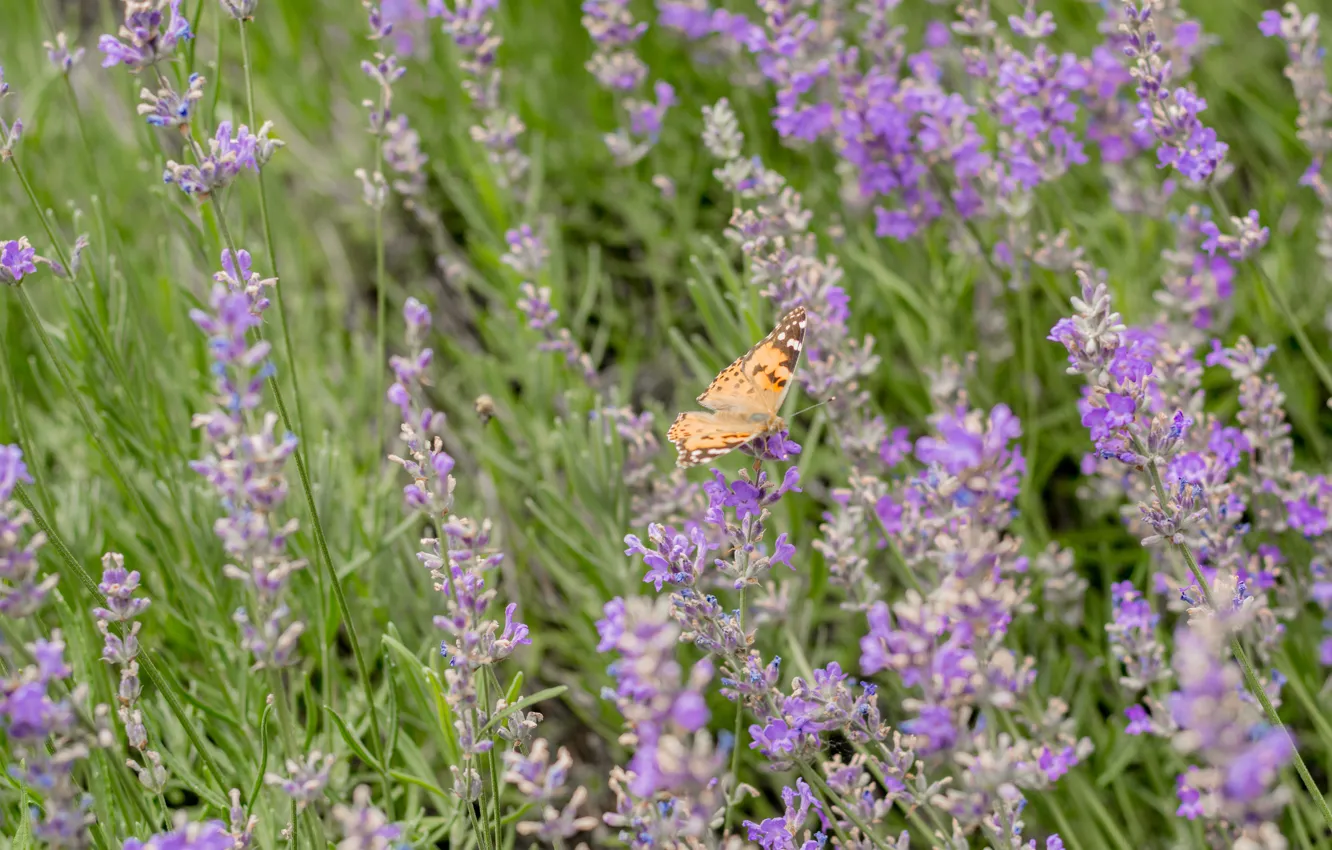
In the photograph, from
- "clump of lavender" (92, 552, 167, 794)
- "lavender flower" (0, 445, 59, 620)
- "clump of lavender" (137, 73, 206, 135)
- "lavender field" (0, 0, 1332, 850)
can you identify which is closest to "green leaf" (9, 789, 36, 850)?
"lavender field" (0, 0, 1332, 850)

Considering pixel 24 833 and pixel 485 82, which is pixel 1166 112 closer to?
pixel 485 82

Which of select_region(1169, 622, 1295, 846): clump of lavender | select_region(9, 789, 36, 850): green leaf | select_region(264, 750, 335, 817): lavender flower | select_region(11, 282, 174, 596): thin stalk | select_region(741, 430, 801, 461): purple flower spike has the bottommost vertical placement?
select_region(1169, 622, 1295, 846): clump of lavender

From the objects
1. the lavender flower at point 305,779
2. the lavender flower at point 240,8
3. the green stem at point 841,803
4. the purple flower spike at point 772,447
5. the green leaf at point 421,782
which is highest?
the lavender flower at point 240,8

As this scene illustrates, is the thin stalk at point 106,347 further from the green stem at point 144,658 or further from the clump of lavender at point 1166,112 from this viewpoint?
the clump of lavender at point 1166,112

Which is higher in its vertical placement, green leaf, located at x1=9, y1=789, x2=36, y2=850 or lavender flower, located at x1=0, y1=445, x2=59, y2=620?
lavender flower, located at x1=0, y1=445, x2=59, y2=620

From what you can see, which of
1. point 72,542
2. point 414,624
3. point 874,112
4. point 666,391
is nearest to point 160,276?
point 72,542

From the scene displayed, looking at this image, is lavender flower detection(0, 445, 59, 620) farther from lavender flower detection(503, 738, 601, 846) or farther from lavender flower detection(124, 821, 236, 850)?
lavender flower detection(503, 738, 601, 846)

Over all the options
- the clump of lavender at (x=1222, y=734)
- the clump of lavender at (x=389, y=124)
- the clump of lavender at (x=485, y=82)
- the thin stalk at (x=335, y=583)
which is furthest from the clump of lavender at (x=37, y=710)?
the clump of lavender at (x=485, y=82)

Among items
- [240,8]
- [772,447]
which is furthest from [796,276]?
[240,8]
